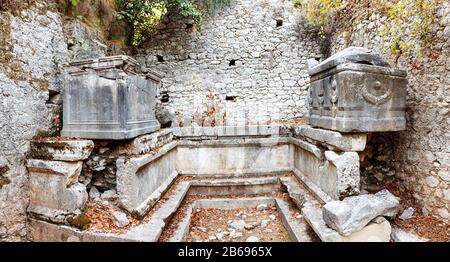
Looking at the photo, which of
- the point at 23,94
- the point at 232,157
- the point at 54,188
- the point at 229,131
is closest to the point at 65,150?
the point at 54,188

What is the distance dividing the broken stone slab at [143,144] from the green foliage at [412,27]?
3.72m

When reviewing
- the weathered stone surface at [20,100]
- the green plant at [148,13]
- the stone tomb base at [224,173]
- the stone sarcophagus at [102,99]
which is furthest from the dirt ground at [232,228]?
the green plant at [148,13]

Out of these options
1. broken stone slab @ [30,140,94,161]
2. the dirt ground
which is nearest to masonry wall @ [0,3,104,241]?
broken stone slab @ [30,140,94,161]

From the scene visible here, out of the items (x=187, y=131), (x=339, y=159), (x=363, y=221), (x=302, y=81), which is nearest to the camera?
(x=363, y=221)

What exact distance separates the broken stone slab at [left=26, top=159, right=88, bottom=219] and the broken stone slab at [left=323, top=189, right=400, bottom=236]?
2877 mm

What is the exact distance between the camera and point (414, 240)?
9.20 ft

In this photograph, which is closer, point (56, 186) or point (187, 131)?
point (56, 186)

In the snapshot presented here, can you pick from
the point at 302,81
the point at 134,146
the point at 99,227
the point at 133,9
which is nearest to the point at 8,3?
the point at 134,146

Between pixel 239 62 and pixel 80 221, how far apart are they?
21.5 feet

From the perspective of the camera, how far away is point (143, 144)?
3.47 m

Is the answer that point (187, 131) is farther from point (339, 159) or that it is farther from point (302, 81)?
point (302, 81)

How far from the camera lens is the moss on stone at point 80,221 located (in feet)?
9.23

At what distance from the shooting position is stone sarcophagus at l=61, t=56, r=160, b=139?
308 cm

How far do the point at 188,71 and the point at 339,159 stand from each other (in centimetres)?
608
